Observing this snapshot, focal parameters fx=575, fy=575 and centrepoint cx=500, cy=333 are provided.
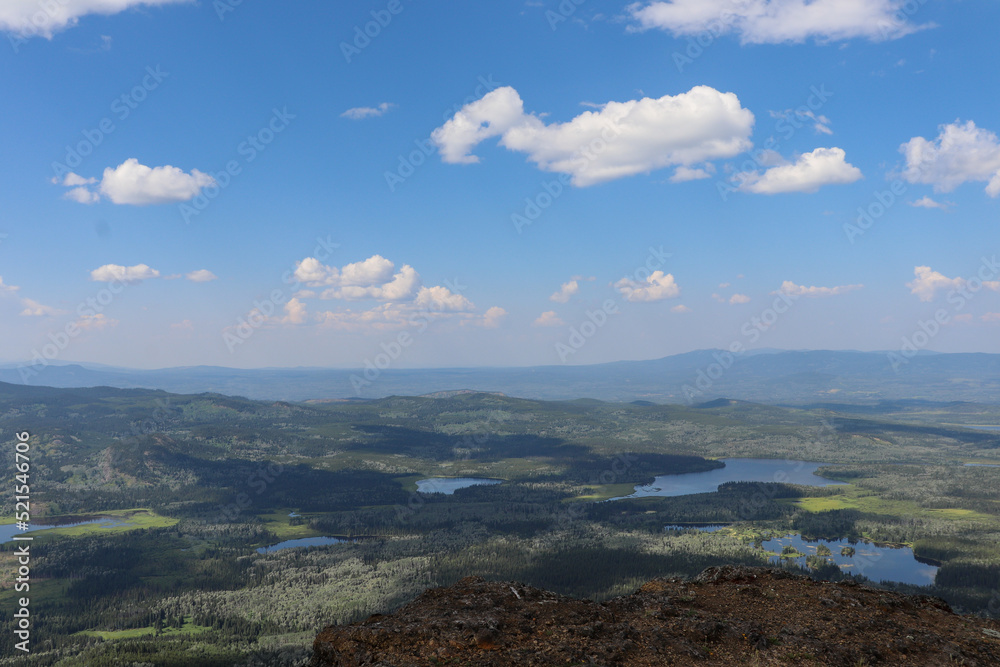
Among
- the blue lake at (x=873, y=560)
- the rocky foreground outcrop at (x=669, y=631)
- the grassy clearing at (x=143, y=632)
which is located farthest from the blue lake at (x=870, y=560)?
the grassy clearing at (x=143, y=632)

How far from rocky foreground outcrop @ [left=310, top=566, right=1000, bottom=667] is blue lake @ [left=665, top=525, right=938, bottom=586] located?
135 meters

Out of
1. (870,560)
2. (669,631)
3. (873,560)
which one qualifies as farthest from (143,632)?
(873,560)

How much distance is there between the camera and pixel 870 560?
163m

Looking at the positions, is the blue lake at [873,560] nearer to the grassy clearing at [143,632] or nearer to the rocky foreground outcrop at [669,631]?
the rocky foreground outcrop at [669,631]

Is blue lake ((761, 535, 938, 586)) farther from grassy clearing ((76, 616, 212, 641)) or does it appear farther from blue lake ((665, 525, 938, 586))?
grassy clearing ((76, 616, 212, 641))

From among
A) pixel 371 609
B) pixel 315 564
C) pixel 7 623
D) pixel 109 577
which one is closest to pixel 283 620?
pixel 371 609

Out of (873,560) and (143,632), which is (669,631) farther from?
(873,560)

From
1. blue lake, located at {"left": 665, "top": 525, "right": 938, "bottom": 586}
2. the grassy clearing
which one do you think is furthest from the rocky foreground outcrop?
blue lake, located at {"left": 665, "top": 525, "right": 938, "bottom": 586}

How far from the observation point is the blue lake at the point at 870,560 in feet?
481

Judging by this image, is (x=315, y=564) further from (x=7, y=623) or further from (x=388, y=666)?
(x=388, y=666)

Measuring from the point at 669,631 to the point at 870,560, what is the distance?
172 metres

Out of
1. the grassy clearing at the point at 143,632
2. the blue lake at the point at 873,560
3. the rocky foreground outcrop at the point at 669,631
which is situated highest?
the rocky foreground outcrop at the point at 669,631

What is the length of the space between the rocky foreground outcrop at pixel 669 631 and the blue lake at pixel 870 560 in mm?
135145

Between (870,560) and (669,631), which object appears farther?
(870,560)
